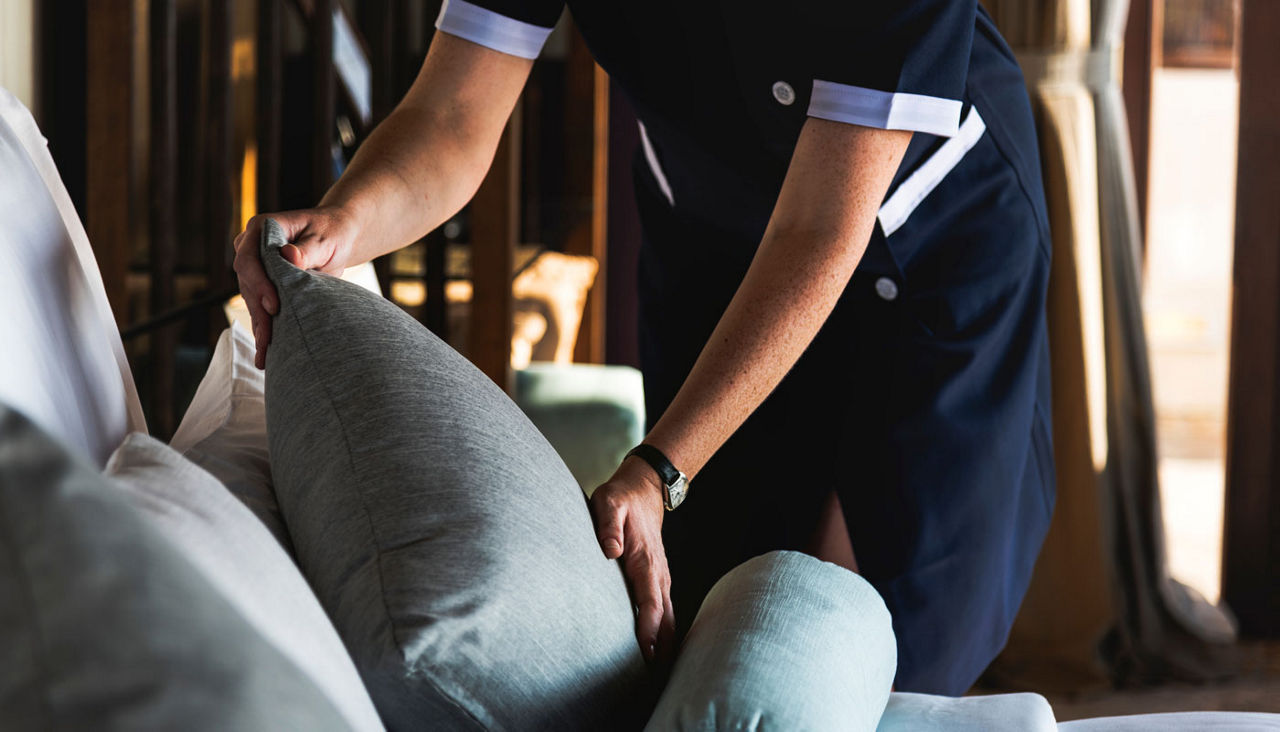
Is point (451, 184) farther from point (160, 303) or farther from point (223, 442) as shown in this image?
point (160, 303)

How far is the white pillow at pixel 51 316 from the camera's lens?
0.72 meters

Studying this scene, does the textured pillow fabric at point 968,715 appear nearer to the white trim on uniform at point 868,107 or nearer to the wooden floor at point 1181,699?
the white trim on uniform at point 868,107

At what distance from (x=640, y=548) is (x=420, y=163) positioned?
52 centimetres

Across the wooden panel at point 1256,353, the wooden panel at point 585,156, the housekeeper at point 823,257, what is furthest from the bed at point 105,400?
the wooden panel at point 1256,353

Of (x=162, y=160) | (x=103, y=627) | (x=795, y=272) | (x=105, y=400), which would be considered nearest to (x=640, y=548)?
(x=795, y=272)

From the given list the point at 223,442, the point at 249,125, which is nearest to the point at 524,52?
the point at 223,442

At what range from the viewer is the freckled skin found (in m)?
0.82

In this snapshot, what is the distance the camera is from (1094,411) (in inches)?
99.1

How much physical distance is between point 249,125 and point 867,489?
296 centimetres

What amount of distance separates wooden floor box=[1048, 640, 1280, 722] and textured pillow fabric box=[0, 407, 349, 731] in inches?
90.2

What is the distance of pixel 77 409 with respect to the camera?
78 centimetres

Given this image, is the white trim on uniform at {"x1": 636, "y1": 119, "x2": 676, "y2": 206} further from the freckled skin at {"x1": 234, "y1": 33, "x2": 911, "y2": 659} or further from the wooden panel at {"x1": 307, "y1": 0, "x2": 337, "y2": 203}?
the wooden panel at {"x1": 307, "y1": 0, "x2": 337, "y2": 203}

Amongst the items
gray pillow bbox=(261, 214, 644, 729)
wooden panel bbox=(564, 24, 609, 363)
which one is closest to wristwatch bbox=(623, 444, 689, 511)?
gray pillow bbox=(261, 214, 644, 729)

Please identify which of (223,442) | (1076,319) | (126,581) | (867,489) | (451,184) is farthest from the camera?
(1076,319)
